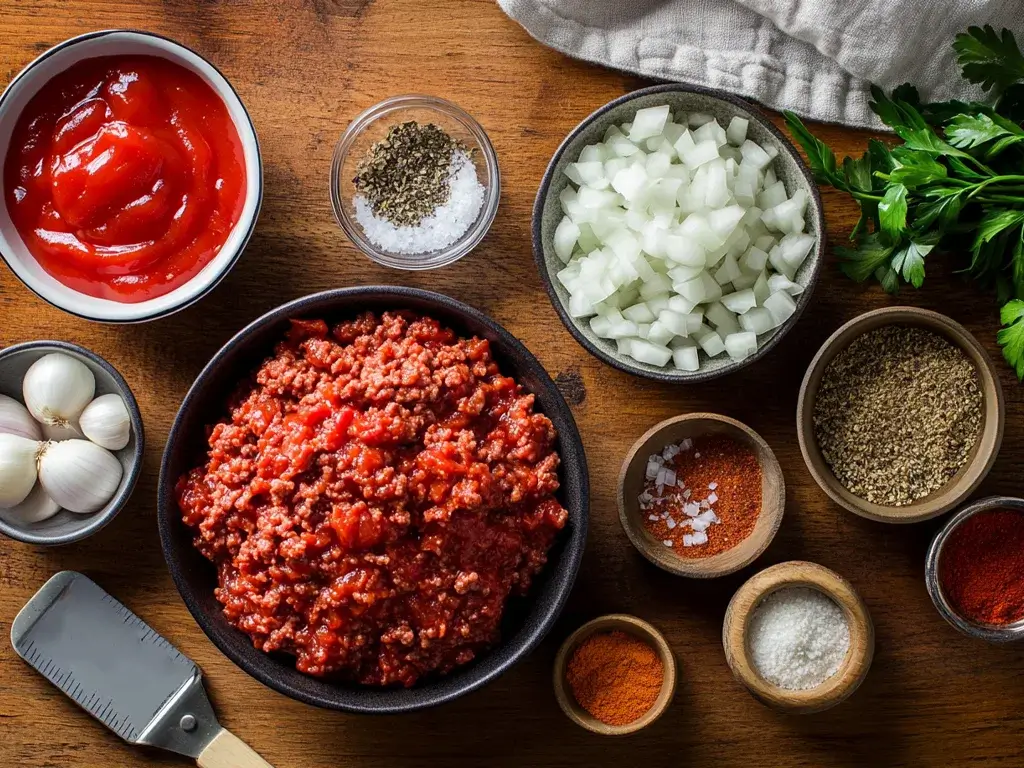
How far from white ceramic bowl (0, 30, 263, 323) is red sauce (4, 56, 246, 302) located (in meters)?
0.02

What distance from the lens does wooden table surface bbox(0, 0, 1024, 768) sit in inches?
115

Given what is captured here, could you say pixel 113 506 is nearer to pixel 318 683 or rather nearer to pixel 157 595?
pixel 157 595

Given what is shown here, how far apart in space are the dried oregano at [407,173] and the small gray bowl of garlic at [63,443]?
905 millimetres

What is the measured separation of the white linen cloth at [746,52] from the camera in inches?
113

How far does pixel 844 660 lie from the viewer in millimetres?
2795

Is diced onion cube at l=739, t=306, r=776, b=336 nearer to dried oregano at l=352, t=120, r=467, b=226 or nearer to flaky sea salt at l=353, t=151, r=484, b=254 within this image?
flaky sea salt at l=353, t=151, r=484, b=254

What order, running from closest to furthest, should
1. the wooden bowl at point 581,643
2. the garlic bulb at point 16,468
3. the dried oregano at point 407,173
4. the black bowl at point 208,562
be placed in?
the black bowl at point 208,562, the garlic bulb at point 16,468, the wooden bowl at point 581,643, the dried oregano at point 407,173

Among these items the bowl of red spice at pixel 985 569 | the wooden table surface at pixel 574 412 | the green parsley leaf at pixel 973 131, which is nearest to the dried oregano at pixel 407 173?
the wooden table surface at pixel 574 412

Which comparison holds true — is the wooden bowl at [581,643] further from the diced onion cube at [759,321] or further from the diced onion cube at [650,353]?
the diced onion cube at [759,321]

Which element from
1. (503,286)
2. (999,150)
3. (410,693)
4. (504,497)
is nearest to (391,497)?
(504,497)

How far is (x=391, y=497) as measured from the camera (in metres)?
2.37

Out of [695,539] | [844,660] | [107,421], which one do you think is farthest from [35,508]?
[844,660]

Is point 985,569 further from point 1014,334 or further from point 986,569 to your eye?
point 1014,334

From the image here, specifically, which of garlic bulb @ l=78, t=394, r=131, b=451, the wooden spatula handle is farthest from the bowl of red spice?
garlic bulb @ l=78, t=394, r=131, b=451
